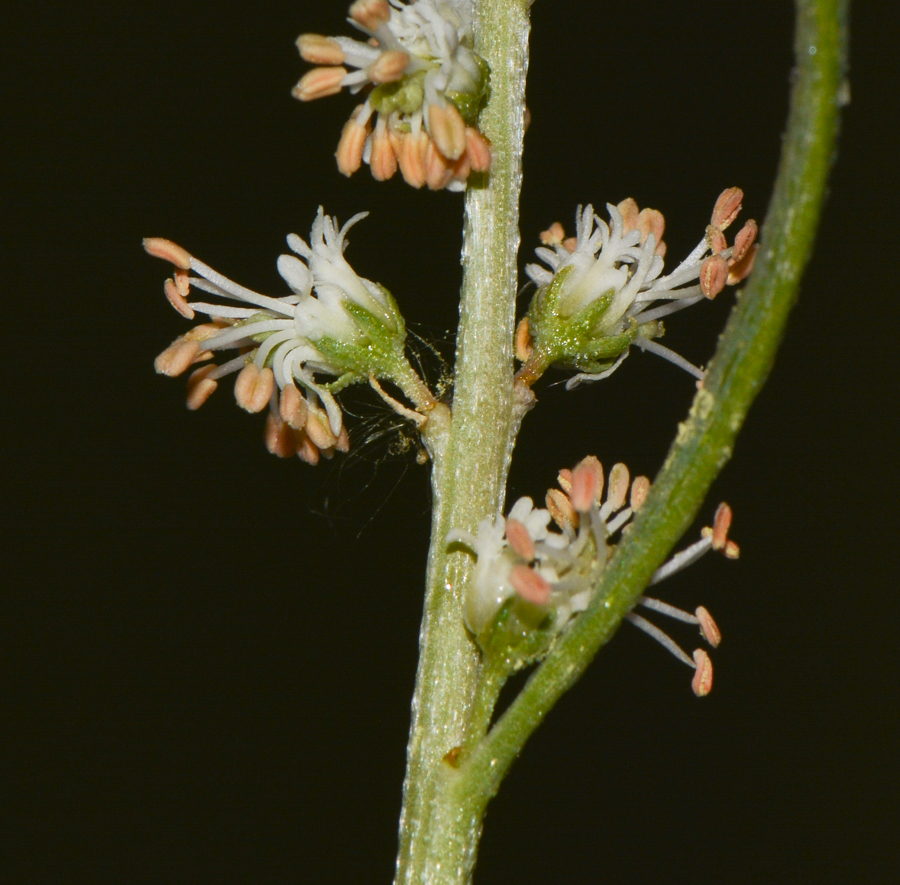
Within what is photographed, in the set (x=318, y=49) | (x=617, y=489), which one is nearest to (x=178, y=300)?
(x=318, y=49)

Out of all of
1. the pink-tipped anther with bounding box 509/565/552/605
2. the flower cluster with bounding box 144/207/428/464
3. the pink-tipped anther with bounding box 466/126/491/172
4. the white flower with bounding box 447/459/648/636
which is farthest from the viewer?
the flower cluster with bounding box 144/207/428/464

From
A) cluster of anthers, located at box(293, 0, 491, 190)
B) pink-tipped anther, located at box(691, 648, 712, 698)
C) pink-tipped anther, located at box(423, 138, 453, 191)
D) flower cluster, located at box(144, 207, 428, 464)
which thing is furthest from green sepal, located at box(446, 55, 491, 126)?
pink-tipped anther, located at box(691, 648, 712, 698)

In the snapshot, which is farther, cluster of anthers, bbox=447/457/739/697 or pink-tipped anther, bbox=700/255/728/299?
pink-tipped anther, bbox=700/255/728/299

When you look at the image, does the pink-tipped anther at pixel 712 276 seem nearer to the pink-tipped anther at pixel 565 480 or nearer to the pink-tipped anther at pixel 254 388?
the pink-tipped anther at pixel 565 480

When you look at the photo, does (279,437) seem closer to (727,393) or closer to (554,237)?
(554,237)

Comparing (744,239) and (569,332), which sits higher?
(744,239)

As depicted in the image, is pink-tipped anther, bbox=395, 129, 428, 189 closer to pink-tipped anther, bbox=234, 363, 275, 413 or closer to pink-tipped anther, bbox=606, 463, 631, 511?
pink-tipped anther, bbox=234, 363, 275, 413

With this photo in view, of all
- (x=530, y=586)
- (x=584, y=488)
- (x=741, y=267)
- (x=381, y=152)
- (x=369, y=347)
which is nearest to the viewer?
(x=530, y=586)
